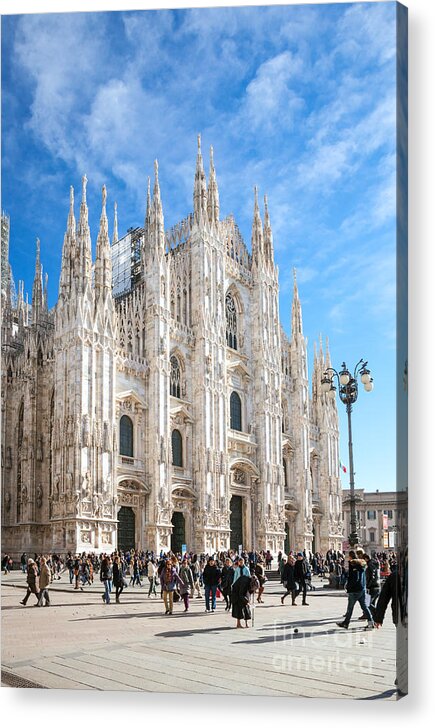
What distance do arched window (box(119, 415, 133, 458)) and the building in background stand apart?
36.8ft

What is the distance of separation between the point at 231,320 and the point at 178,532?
1077 centimetres

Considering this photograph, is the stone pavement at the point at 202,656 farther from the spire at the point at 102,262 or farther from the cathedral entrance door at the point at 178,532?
the cathedral entrance door at the point at 178,532

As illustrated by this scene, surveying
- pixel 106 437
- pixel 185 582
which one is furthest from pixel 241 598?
pixel 106 437

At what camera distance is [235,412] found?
34.4m

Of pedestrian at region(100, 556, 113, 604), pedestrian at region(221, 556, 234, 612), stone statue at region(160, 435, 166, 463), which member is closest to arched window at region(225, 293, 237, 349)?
stone statue at region(160, 435, 166, 463)

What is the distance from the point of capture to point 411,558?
25.7 ft

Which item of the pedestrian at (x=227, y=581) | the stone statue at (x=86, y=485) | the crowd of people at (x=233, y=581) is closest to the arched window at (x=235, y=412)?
the stone statue at (x=86, y=485)

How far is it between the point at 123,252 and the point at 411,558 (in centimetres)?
2802

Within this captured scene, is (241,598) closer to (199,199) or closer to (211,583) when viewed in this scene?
(211,583)

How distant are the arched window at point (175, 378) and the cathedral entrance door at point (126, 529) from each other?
5.33 meters

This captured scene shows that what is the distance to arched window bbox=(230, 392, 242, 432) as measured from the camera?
34.1 metres

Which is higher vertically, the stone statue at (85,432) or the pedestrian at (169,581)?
the stone statue at (85,432)

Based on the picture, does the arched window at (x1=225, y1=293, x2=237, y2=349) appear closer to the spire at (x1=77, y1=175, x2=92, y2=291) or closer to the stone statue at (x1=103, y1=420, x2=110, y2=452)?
the spire at (x1=77, y1=175, x2=92, y2=291)

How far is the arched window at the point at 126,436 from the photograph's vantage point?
89.4ft
